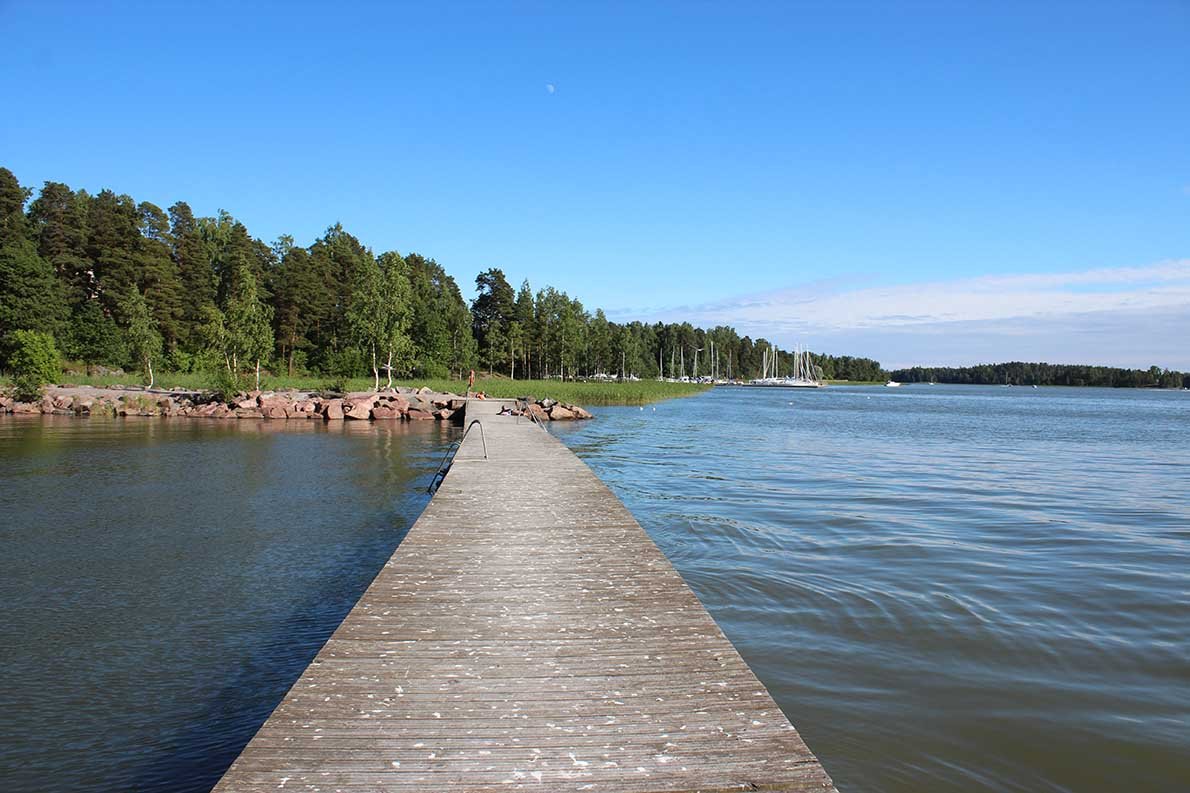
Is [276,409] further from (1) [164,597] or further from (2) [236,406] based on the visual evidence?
(1) [164,597]

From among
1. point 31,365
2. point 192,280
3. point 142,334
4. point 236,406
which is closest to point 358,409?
point 236,406

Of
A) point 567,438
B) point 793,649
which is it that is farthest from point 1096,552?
point 567,438

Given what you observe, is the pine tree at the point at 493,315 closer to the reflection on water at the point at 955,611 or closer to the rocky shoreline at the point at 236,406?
the rocky shoreline at the point at 236,406

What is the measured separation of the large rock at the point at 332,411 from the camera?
36.6m

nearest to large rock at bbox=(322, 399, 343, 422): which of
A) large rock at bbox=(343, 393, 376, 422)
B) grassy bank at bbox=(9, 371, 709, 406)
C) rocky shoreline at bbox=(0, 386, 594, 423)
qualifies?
rocky shoreline at bbox=(0, 386, 594, 423)

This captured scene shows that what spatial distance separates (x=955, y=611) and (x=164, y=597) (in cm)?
905

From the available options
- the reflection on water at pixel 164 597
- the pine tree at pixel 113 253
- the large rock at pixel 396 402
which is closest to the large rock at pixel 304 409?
the large rock at pixel 396 402

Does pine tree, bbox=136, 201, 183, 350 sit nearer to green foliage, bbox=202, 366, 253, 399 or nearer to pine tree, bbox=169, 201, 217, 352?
pine tree, bbox=169, 201, 217, 352

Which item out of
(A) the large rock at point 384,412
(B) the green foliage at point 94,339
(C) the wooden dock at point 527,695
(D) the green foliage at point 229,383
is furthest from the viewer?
(B) the green foliage at point 94,339

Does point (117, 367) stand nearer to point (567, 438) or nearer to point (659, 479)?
point (567, 438)

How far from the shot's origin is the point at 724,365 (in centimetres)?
16725

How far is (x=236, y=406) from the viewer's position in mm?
37375

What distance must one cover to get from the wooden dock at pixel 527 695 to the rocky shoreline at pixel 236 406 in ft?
94.0

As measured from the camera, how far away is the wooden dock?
3.45 meters
